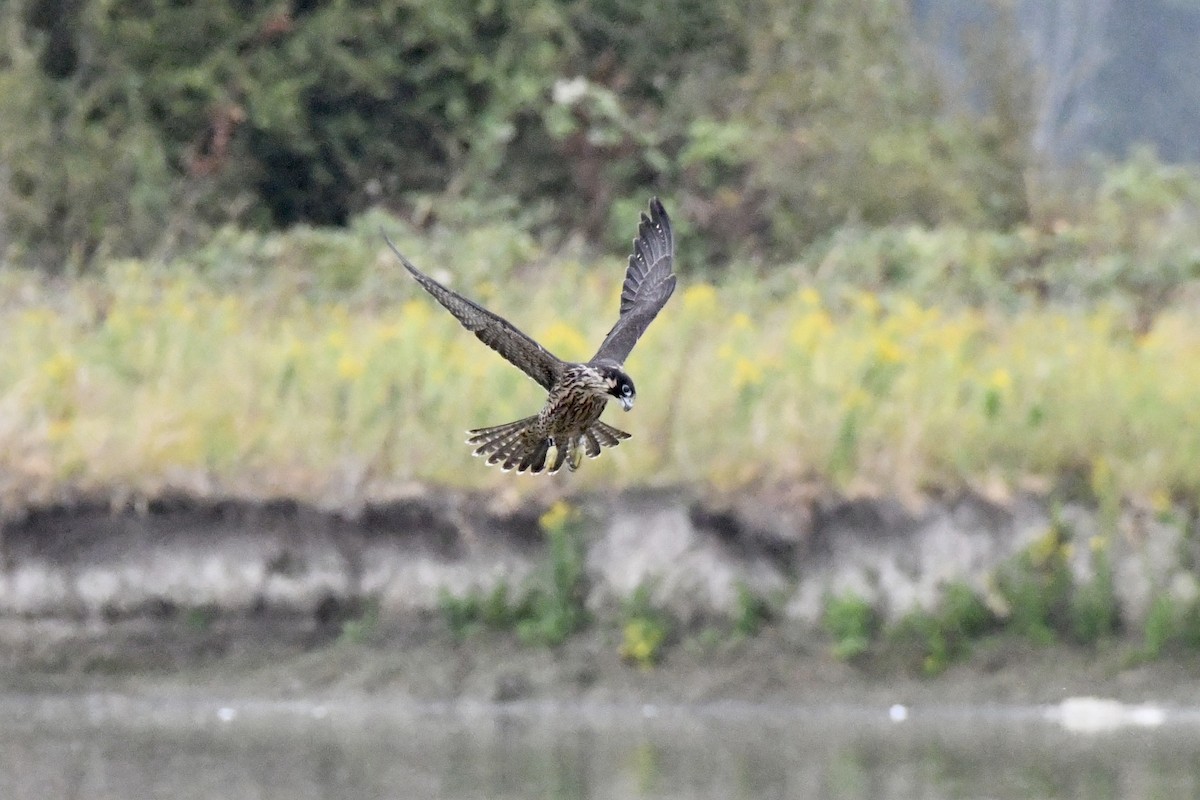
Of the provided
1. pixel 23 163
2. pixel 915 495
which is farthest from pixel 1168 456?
pixel 23 163

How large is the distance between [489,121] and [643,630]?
23.0ft

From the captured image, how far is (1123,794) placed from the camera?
716 centimetres

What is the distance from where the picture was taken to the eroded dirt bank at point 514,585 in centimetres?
866

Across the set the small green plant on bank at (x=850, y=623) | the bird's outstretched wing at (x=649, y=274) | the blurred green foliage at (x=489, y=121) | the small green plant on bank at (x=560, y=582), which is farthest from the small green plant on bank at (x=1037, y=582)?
the blurred green foliage at (x=489, y=121)

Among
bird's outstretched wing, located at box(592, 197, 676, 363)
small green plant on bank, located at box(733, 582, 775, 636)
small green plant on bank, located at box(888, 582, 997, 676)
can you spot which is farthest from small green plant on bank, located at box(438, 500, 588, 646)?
bird's outstretched wing, located at box(592, 197, 676, 363)

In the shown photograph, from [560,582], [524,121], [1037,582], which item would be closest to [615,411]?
[560,582]

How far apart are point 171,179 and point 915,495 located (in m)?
7.12

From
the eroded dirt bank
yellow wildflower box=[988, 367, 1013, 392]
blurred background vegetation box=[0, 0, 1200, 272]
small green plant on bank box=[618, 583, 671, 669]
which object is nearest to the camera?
the eroded dirt bank

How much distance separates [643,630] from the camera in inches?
346

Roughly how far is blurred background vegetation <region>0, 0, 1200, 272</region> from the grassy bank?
301 centimetres

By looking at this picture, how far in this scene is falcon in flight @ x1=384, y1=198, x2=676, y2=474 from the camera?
5340 mm

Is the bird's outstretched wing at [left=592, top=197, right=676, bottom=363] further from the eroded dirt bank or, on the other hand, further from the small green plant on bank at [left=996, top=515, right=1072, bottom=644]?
the small green plant on bank at [left=996, top=515, right=1072, bottom=644]

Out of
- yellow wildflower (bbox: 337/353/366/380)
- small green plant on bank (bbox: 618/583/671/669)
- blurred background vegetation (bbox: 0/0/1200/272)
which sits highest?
blurred background vegetation (bbox: 0/0/1200/272)

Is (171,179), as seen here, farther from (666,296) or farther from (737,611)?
(666,296)
